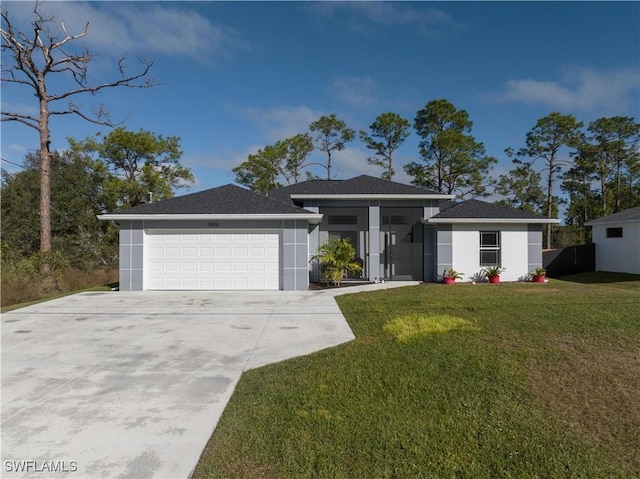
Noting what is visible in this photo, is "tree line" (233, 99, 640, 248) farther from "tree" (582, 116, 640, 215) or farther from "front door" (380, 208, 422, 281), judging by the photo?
"front door" (380, 208, 422, 281)

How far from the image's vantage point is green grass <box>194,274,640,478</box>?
2691 mm

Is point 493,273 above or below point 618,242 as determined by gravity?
below

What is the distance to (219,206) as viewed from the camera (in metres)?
12.7

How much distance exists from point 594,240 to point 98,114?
2697 cm

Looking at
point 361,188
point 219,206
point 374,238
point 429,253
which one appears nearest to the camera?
point 219,206

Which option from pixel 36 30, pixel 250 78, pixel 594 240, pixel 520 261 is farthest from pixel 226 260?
pixel 594 240

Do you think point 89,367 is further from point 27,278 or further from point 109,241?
point 109,241

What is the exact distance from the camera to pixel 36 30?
15312 millimetres

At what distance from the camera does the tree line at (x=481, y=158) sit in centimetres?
2709

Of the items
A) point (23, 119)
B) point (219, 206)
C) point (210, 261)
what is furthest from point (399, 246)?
point (23, 119)

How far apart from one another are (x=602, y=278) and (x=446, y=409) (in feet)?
54.7

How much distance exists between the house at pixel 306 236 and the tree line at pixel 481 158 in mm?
12630

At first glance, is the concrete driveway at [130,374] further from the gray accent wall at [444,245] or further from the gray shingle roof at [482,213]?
the gray shingle roof at [482,213]

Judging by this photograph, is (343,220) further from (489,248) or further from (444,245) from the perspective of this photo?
(489,248)
